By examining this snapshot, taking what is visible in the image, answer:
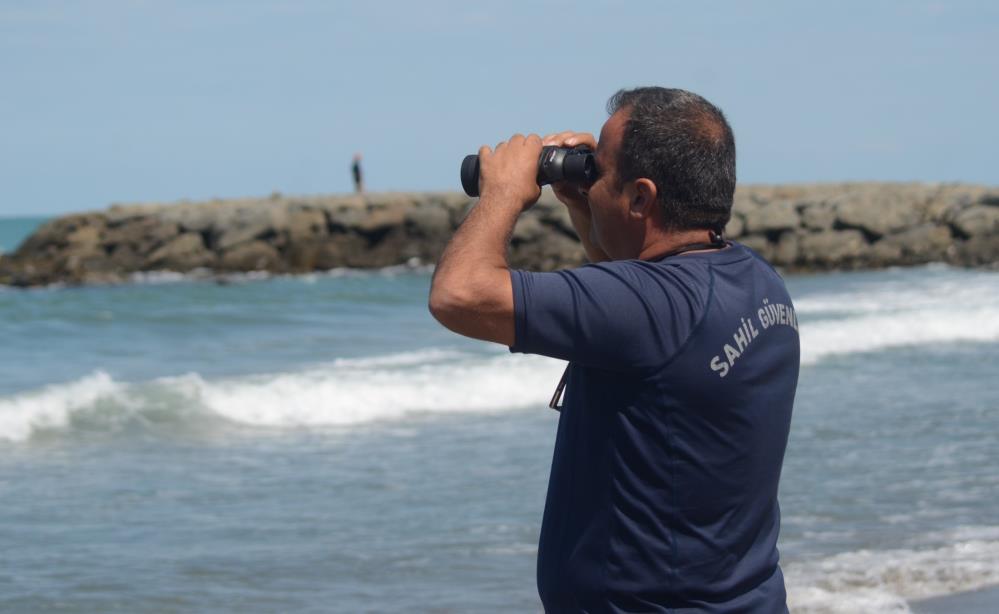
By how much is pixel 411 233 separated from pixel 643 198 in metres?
33.0

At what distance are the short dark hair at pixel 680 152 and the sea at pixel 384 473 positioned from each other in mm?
3525

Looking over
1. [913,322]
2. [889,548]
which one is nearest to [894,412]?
[889,548]

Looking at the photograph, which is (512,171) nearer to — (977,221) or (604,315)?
(604,315)

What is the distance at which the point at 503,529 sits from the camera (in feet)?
23.1

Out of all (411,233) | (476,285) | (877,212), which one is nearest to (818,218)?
(877,212)

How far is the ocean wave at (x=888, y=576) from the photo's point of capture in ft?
17.6

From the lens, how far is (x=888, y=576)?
5.71 m

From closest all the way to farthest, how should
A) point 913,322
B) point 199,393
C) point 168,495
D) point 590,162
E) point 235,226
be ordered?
1. point 590,162
2. point 168,495
3. point 199,393
4. point 913,322
5. point 235,226

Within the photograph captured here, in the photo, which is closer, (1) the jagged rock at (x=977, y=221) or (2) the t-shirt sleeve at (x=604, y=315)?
(2) the t-shirt sleeve at (x=604, y=315)

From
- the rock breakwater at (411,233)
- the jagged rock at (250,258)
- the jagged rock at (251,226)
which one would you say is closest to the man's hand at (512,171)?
the rock breakwater at (411,233)

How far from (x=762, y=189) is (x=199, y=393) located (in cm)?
2573

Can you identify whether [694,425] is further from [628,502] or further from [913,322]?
[913,322]

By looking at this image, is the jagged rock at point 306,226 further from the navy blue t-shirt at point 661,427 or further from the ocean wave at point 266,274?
the navy blue t-shirt at point 661,427

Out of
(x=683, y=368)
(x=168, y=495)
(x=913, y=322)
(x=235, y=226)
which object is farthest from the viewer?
(x=235, y=226)
